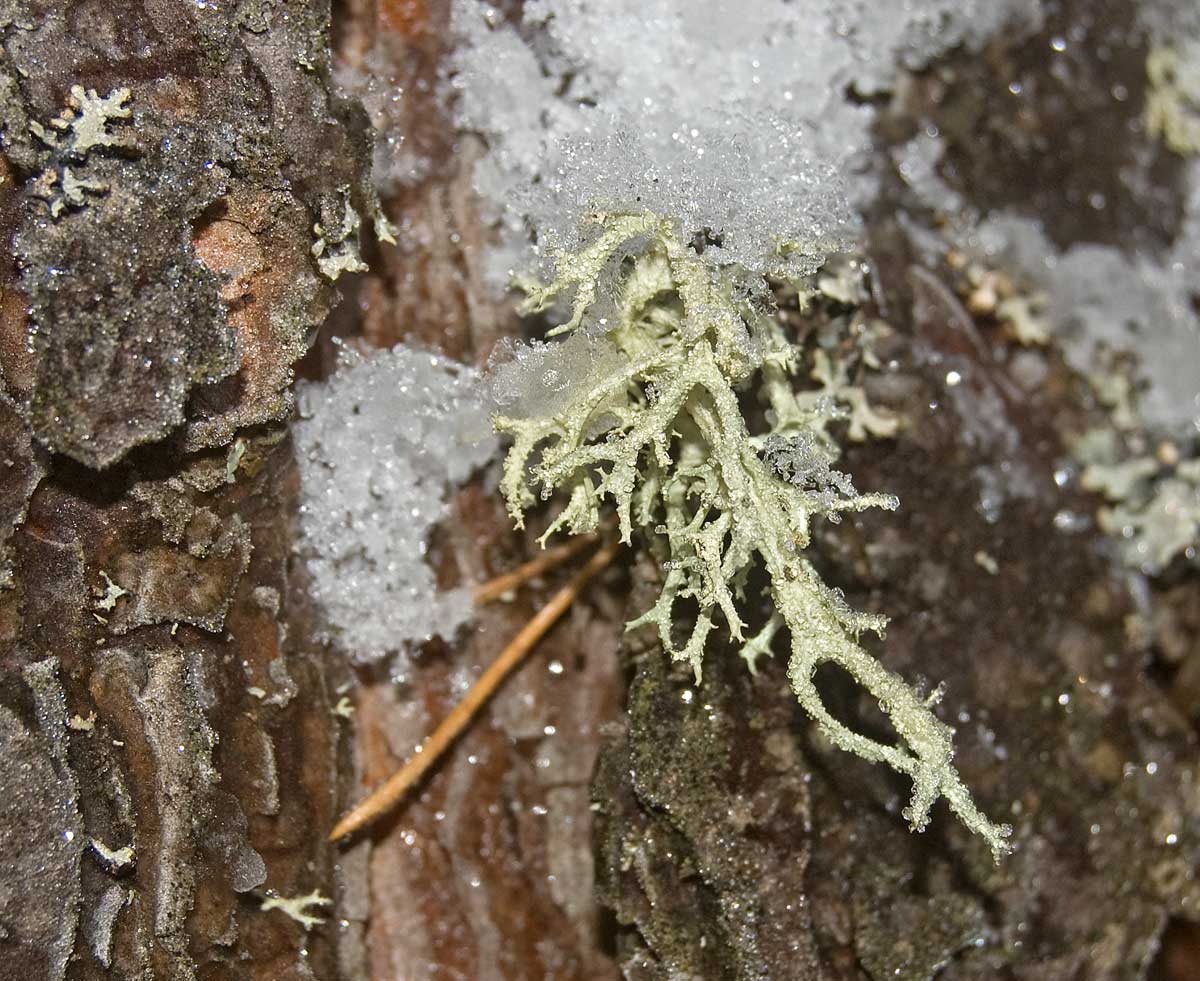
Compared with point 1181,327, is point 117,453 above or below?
below

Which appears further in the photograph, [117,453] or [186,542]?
[186,542]

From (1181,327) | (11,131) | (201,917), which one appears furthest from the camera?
(1181,327)

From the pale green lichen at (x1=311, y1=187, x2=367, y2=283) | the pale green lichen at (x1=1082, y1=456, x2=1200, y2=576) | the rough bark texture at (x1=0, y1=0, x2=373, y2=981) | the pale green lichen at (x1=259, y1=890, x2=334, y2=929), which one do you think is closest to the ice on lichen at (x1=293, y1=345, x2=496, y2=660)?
the rough bark texture at (x1=0, y1=0, x2=373, y2=981)

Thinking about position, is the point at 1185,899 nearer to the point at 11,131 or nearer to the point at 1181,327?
the point at 1181,327

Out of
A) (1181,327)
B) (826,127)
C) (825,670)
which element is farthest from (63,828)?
(1181,327)

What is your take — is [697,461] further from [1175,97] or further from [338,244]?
[1175,97]

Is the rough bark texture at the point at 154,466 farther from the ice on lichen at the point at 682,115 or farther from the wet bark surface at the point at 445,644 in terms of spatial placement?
the ice on lichen at the point at 682,115

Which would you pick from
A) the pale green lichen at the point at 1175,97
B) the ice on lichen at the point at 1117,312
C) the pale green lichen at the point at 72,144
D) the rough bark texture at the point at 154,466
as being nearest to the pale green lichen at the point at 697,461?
the rough bark texture at the point at 154,466
